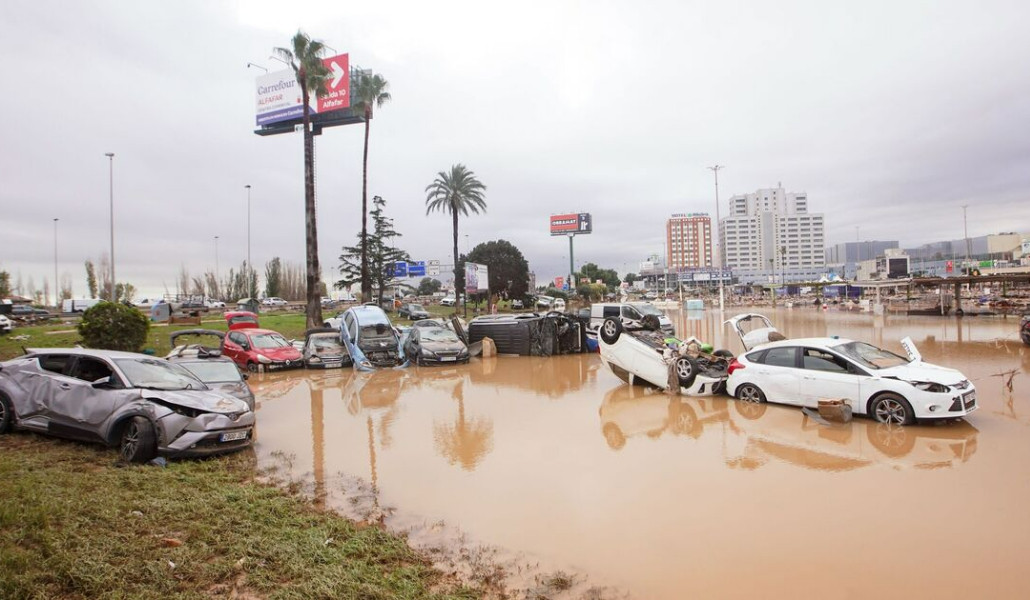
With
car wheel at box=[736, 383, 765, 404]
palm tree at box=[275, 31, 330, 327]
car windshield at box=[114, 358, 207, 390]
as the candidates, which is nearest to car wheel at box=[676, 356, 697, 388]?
car wheel at box=[736, 383, 765, 404]

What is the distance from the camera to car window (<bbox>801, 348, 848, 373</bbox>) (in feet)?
31.5

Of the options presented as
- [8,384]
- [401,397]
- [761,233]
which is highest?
[761,233]

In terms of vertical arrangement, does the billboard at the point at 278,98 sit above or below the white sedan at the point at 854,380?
above

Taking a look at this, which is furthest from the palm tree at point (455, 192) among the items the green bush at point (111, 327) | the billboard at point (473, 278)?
the green bush at point (111, 327)

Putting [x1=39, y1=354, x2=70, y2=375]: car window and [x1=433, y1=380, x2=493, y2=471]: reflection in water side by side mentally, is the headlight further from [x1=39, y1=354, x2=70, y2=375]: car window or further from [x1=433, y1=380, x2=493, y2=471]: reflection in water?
[x1=39, y1=354, x2=70, y2=375]: car window

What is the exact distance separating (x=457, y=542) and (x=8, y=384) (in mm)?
7957

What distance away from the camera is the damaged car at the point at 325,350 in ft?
61.2

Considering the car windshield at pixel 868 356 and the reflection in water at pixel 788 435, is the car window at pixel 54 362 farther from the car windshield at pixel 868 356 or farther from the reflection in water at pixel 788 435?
the car windshield at pixel 868 356

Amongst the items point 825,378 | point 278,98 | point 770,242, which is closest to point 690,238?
point 770,242

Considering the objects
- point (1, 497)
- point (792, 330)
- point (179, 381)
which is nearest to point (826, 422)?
point (179, 381)

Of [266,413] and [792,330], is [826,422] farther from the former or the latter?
[792,330]

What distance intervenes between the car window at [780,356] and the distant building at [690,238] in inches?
6410

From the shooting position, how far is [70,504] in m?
5.24

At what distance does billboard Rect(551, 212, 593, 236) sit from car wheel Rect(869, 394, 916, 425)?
8611cm
